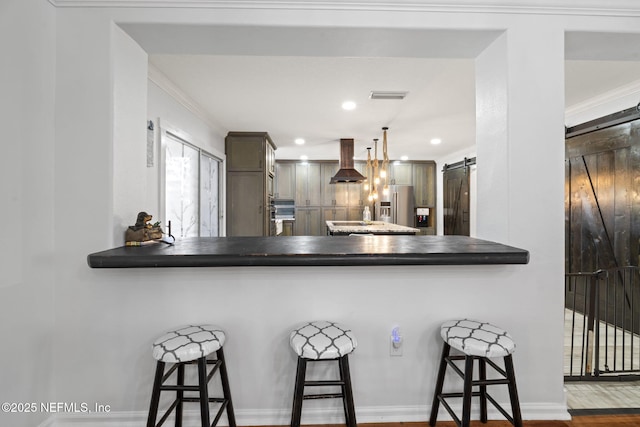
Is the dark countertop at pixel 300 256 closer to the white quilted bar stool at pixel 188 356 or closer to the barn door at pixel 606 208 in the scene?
the white quilted bar stool at pixel 188 356

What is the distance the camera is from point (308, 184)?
7.86m

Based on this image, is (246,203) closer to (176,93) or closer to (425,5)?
(176,93)

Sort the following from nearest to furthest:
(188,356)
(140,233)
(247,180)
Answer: (188,356)
(140,233)
(247,180)

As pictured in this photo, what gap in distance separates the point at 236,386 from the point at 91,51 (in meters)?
1.85

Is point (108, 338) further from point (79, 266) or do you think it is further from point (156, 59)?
point (156, 59)

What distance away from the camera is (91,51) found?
5.33 feet

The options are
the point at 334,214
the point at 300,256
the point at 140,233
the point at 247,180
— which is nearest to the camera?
the point at 300,256

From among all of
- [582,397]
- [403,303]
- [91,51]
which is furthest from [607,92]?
[91,51]

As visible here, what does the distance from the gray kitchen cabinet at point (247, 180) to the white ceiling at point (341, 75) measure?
10.7 inches

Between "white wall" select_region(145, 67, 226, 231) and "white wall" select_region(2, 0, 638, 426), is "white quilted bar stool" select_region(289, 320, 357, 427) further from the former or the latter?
"white wall" select_region(145, 67, 226, 231)

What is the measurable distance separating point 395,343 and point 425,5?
5.73ft

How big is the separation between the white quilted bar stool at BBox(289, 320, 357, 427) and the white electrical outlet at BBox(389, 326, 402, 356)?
0.35 meters

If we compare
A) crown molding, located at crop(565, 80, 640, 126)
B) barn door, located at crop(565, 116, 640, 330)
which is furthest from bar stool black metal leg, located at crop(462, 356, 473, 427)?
crown molding, located at crop(565, 80, 640, 126)

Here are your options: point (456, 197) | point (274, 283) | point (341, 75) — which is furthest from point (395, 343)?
point (456, 197)
